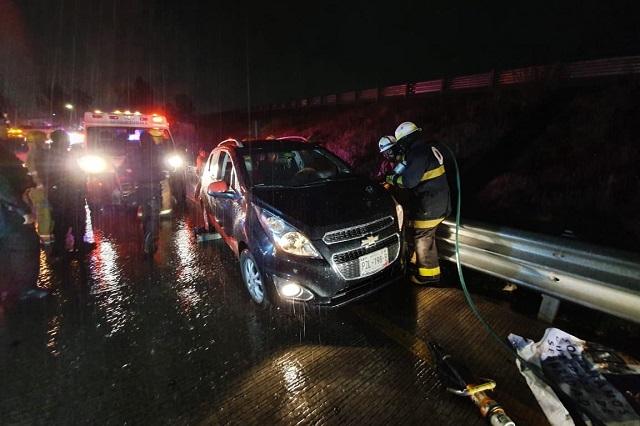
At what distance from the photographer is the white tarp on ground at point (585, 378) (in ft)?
6.34

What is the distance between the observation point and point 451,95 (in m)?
12.8

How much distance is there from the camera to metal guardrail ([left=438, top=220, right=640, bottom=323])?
7.73ft

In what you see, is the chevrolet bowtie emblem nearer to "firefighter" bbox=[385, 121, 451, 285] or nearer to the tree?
"firefighter" bbox=[385, 121, 451, 285]

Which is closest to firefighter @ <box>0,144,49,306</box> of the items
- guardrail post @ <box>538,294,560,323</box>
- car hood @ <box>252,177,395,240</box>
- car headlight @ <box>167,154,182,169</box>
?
car hood @ <box>252,177,395,240</box>

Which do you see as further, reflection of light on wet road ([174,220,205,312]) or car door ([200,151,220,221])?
car door ([200,151,220,221])

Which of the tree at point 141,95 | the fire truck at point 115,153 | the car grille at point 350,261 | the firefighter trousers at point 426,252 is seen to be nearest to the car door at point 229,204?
the car grille at point 350,261

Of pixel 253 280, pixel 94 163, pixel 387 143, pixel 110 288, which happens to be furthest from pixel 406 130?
pixel 94 163

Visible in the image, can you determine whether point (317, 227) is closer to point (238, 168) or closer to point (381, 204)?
point (381, 204)

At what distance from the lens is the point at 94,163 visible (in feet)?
24.3

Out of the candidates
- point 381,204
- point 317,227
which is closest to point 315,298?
point 317,227

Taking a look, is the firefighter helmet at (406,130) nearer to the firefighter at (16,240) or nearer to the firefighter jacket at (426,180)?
the firefighter jacket at (426,180)

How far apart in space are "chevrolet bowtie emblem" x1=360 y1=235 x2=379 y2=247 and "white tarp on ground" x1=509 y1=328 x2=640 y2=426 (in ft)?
4.73

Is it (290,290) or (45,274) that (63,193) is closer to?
(45,274)

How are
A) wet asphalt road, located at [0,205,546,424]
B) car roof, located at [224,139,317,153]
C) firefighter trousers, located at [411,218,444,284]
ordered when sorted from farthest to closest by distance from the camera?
car roof, located at [224,139,317,153] → firefighter trousers, located at [411,218,444,284] → wet asphalt road, located at [0,205,546,424]
